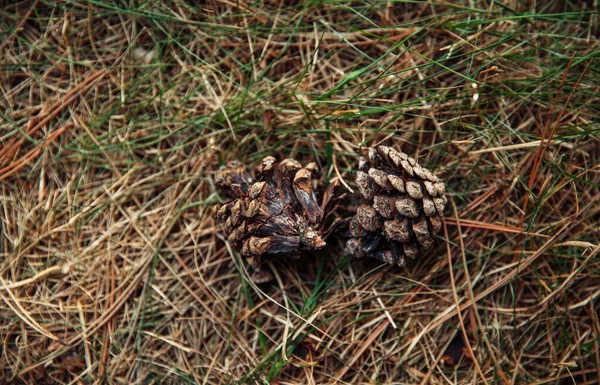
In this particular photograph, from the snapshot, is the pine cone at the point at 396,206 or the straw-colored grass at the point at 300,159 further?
the straw-colored grass at the point at 300,159

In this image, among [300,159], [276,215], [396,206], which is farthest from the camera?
[300,159]

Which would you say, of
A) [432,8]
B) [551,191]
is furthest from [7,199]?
[551,191]

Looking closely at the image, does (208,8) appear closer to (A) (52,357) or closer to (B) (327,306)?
(B) (327,306)

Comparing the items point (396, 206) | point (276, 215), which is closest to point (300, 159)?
point (276, 215)

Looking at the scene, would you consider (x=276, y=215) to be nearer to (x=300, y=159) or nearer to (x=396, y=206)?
(x=300, y=159)

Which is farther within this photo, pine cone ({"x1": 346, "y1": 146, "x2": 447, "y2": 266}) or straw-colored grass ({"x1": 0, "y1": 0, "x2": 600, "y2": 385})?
straw-colored grass ({"x1": 0, "y1": 0, "x2": 600, "y2": 385})
